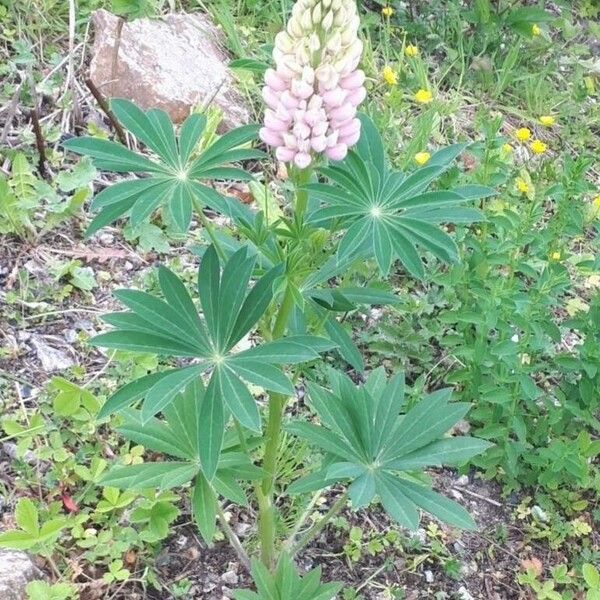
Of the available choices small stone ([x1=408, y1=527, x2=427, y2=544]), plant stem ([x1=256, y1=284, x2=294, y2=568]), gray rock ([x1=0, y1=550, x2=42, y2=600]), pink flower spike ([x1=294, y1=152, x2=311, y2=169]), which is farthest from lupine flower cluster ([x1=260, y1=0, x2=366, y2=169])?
small stone ([x1=408, y1=527, x2=427, y2=544])

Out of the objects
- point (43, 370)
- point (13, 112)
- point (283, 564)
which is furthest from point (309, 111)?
point (13, 112)

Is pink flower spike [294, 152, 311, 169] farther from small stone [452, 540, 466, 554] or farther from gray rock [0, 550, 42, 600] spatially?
small stone [452, 540, 466, 554]

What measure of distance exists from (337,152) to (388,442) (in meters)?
0.62

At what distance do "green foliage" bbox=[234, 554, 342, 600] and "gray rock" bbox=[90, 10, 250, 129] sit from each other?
6.16 feet

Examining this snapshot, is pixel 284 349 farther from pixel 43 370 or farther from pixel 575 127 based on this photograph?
pixel 575 127

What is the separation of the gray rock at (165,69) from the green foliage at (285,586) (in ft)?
6.16

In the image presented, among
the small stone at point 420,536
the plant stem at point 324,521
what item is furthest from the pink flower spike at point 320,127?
the small stone at point 420,536

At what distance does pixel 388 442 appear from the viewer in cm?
173

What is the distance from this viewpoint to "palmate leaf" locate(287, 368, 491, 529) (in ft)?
5.38

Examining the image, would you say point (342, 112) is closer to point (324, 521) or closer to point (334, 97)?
point (334, 97)

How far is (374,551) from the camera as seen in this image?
7.41 feet

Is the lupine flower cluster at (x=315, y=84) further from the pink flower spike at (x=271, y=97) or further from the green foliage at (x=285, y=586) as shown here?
the green foliage at (x=285, y=586)

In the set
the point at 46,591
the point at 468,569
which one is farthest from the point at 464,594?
the point at 46,591

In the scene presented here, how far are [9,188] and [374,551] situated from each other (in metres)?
1.57
